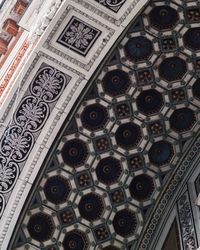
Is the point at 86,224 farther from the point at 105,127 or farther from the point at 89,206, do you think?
the point at 105,127

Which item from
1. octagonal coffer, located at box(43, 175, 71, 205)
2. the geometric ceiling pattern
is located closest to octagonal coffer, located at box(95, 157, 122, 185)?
the geometric ceiling pattern

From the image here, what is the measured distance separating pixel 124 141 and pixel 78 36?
6.10 feet


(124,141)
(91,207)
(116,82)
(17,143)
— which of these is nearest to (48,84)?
(17,143)

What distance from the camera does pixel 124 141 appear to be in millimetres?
10602

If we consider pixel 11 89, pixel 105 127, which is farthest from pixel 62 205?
pixel 11 89

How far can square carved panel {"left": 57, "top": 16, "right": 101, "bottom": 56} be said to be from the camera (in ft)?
31.4

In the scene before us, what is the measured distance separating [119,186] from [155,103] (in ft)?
4.52

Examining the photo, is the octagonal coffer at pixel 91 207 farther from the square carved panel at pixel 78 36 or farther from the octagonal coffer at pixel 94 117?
the square carved panel at pixel 78 36

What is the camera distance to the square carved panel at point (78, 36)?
956 centimetres

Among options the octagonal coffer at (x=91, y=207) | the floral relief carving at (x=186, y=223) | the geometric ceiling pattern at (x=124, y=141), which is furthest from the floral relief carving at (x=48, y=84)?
the floral relief carving at (x=186, y=223)

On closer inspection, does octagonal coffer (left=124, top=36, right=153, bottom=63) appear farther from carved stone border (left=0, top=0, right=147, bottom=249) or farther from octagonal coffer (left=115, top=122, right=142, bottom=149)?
octagonal coffer (left=115, top=122, right=142, bottom=149)

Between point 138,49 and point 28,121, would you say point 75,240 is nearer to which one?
point 28,121

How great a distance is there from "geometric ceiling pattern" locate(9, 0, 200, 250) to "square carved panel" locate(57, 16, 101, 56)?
3 centimetres

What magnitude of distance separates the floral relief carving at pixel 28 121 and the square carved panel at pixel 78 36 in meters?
0.41
